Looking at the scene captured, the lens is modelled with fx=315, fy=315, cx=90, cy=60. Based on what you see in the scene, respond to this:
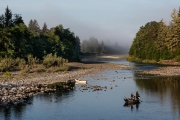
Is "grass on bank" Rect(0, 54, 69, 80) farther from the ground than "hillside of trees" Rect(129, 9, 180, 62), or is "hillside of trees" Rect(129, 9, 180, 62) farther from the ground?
"hillside of trees" Rect(129, 9, 180, 62)

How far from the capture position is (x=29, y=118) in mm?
30172

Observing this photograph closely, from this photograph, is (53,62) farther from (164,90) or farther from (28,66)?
(164,90)

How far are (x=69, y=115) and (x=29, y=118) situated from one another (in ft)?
12.9

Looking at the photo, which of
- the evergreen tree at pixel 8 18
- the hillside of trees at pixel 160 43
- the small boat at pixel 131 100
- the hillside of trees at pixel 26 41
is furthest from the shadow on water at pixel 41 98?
the hillside of trees at pixel 160 43

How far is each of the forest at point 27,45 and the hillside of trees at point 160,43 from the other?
3162 centimetres

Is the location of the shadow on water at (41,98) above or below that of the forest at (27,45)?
below

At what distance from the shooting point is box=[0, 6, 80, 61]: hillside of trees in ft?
264

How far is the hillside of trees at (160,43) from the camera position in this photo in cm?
11544

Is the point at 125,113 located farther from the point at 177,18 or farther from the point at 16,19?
the point at 177,18

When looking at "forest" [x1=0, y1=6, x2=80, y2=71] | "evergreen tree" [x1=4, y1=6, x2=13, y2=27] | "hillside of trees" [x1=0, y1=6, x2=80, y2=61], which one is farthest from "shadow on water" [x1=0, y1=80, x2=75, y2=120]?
"evergreen tree" [x1=4, y1=6, x2=13, y2=27]

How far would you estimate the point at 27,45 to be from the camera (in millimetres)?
87000

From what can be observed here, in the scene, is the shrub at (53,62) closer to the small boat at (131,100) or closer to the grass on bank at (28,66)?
the grass on bank at (28,66)

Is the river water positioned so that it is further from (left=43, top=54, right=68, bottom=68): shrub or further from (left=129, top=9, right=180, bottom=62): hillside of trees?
(left=129, top=9, right=180, bottom=62): hillside of trees

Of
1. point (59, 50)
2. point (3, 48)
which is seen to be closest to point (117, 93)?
point (3, 48)
